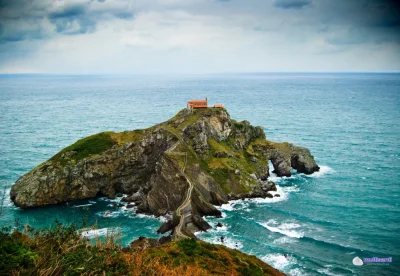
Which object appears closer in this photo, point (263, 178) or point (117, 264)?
point (117, 264)

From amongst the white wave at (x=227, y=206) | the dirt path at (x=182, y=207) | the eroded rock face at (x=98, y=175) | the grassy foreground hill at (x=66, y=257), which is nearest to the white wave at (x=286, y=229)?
the white wave at (x=227, y=206)

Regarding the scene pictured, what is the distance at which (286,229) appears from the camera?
235ft

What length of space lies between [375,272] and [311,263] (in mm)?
9730

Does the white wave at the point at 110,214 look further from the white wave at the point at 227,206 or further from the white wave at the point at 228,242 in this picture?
the white wave at the point at 227,206

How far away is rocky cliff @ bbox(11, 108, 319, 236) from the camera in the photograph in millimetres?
82500

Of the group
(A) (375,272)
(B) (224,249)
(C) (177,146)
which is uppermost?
(C) (177,146)

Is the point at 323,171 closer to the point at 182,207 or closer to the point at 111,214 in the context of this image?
the point at 182,207

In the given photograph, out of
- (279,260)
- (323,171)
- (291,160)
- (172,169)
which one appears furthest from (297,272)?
(291,160)

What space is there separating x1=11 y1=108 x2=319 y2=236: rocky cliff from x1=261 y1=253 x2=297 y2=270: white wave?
15.7 metres

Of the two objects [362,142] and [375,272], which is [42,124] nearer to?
[362,142]

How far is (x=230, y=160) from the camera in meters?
96.2

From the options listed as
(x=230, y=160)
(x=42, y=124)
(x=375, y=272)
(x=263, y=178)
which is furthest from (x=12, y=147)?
(x=375, y=272)

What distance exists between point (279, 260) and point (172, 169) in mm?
34432

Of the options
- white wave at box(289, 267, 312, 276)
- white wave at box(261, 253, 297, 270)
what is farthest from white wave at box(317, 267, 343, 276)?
white wave at box(261, 253, 297, 270)
